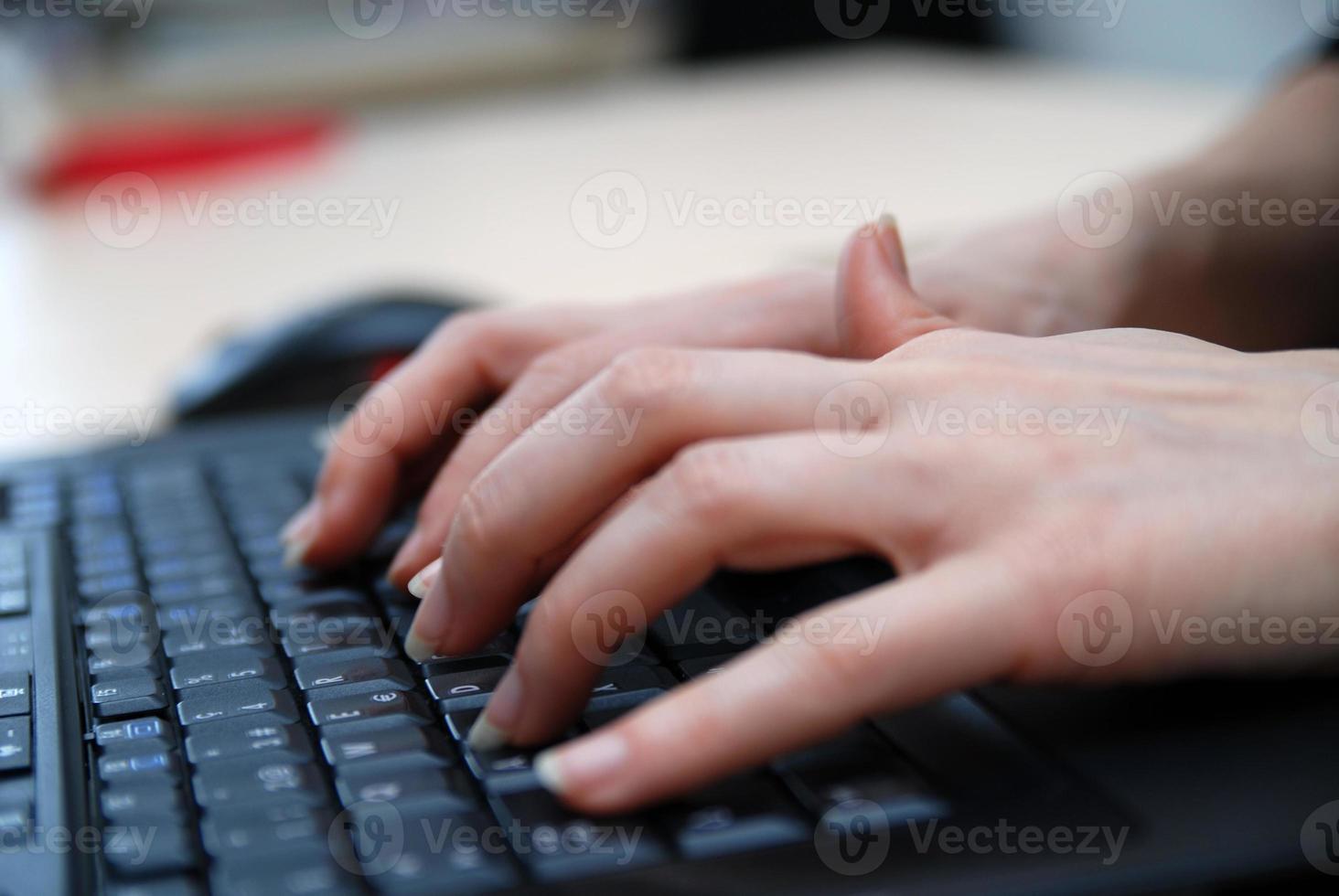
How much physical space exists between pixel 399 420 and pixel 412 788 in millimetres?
273

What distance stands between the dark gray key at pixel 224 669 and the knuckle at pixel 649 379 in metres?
0.15

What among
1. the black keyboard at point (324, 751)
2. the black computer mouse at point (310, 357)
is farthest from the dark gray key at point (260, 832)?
the black computer mouse at point (310, 357)

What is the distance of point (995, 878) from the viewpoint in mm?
317

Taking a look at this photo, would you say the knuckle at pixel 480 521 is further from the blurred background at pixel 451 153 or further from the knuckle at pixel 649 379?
the blurred background at pixel 451 153

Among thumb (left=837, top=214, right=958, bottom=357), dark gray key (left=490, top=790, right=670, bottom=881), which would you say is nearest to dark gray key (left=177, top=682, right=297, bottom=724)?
dark gray key (left=490, top=790, right=670, bottom=881)

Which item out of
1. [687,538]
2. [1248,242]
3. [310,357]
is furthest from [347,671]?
[1248,242]

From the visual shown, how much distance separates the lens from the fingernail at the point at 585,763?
13.6 inches

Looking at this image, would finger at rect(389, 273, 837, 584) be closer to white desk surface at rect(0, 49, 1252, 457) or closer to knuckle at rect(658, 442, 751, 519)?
knuckle at rect(658, 442, 751, 519)

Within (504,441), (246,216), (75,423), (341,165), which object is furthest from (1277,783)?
(341,165)

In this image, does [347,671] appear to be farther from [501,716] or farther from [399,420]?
[399,420]

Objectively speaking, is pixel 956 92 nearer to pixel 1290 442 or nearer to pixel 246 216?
pixel 246 216

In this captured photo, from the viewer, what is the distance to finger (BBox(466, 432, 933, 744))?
1.27ft

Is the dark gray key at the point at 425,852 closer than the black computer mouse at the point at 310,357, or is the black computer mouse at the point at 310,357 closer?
the dark gray key at the point at 425,852

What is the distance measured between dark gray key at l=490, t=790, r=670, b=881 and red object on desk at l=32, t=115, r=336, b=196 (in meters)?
1.11
